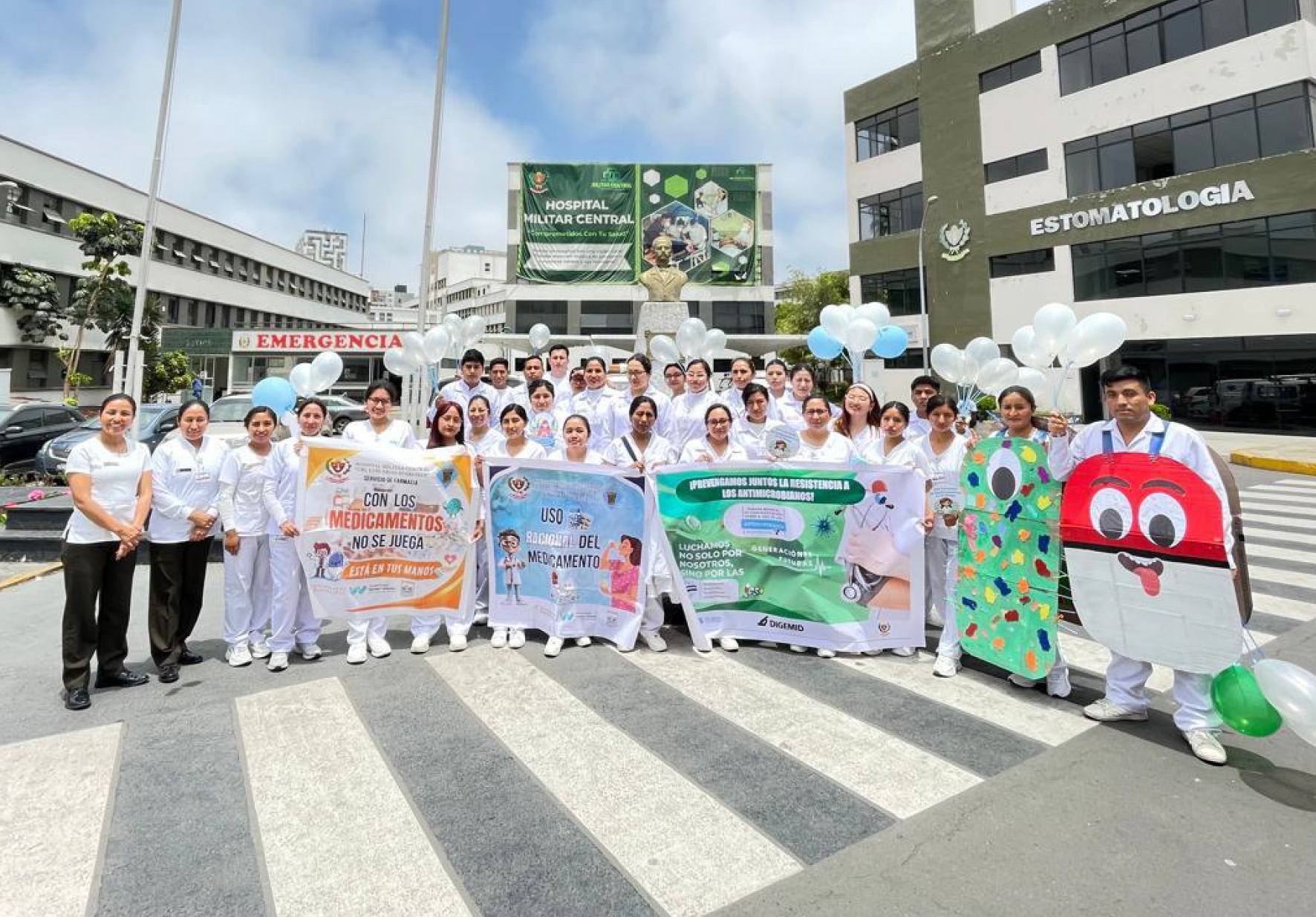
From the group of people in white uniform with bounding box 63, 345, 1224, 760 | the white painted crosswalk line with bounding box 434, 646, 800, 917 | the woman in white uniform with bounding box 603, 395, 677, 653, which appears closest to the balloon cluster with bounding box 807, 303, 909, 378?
the group of people in white uniform with bounding box 63, 345, 1224, 760

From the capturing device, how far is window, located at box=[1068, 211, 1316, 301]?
19391 millimetres

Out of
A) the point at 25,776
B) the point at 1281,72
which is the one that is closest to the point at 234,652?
the point at 25,776

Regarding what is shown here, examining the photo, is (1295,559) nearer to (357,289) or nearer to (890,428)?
(890,428)

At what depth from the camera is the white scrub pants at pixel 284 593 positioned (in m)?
4.41

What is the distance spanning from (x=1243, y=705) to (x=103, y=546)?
617cm

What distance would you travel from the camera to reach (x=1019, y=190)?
86.0 feet

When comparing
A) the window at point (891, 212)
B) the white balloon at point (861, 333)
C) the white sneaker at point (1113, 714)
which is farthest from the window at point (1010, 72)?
the white sneaker at point (1113, 714)

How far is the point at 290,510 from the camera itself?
4.49 meters

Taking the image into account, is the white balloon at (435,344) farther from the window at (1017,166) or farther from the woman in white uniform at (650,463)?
the window at (1017,166)

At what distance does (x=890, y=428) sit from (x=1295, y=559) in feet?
17.7

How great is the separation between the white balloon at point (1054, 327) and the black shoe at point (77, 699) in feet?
21.3

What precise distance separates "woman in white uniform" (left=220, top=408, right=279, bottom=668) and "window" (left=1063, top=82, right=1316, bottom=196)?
93.2ft

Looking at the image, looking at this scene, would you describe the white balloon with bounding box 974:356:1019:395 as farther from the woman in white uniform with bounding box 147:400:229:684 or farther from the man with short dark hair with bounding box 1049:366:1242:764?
the woman in white uniform with bounding box 147:400:229:684

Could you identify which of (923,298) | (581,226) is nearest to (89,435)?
(923,298)
